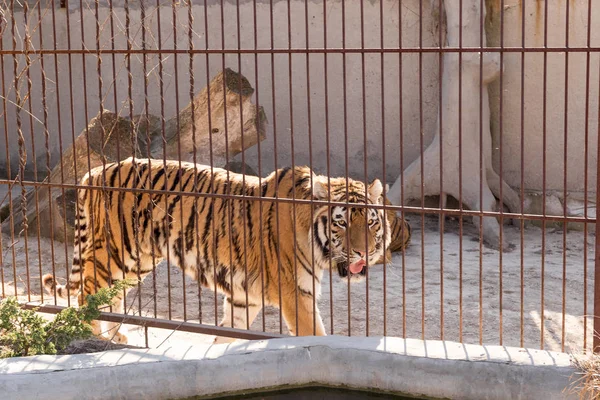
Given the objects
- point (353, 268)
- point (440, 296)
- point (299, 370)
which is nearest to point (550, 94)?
point (440, 296)

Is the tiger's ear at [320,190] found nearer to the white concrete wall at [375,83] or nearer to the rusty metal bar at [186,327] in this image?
the rusty metal bar at [186,327]

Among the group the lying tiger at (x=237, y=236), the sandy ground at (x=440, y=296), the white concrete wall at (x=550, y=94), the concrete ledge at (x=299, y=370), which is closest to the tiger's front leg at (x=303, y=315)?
the lying tiger at (x=237, y=236)

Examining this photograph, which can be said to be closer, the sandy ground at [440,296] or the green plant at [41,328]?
the green plant at [41,328]

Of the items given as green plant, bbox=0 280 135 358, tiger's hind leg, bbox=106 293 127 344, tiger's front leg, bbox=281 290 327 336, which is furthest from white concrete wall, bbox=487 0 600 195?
green plant, bbox=0 280 135 358

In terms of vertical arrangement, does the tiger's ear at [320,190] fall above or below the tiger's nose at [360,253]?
above

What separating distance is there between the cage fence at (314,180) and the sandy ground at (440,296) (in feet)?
0.08

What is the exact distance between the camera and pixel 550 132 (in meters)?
8.16

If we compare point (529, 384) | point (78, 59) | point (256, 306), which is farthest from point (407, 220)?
point (529, 384)

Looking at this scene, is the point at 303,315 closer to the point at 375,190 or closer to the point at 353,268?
the point at 353,268

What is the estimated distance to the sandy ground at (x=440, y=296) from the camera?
17.4 ft

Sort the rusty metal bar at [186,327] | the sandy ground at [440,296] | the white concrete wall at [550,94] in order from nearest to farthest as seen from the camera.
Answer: the rusty metal bar at [186,327]
the sandy ground at [440,296]
the white concrete wall at [550,94]

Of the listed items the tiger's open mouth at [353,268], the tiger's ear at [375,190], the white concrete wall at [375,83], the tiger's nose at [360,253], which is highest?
the white concrete wall at [375,83]

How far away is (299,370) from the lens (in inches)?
148

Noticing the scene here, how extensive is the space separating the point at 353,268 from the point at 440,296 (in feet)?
3.00
